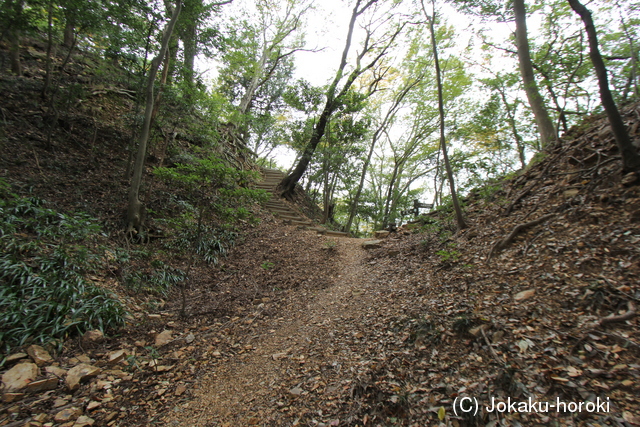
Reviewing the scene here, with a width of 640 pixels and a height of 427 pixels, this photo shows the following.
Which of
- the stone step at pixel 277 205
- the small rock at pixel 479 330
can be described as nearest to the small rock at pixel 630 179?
the small rock at pixel 479 330

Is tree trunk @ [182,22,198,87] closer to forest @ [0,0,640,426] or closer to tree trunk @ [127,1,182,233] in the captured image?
forest @ [0,0,640,426]

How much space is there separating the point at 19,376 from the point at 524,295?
4.92 metres

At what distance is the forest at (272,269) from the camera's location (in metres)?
2.10

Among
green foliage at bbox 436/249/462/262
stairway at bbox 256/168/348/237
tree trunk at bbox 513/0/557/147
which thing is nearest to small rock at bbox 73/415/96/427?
green foliage at bbox 436/249/462/262

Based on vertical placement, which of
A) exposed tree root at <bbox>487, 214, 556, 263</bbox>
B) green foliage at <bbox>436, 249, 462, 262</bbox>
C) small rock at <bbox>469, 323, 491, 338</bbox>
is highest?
exposed tree root at <bbox>487, 214, 556, 263</bbox>

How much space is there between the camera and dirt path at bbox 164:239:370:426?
7.43 feet

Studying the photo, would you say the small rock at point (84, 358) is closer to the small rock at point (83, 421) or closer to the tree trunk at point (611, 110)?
the small rock at point (83, 421)

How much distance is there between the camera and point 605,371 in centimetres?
170

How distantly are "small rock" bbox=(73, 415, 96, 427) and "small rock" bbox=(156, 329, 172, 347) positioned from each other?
1.01 meters

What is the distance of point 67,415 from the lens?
209 centimetres

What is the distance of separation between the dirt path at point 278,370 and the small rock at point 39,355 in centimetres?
142

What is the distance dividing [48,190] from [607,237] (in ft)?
28.2

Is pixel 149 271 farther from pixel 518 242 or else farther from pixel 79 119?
pixel 518 242

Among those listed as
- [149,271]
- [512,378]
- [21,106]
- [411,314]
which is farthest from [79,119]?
[512,378]
